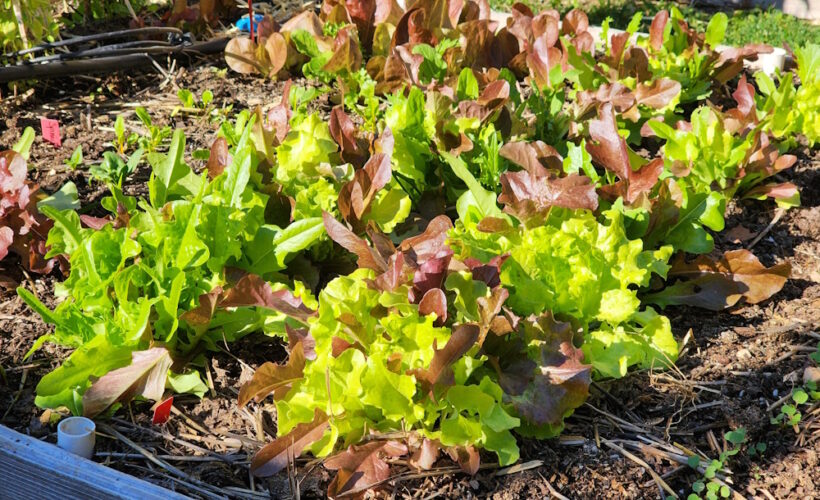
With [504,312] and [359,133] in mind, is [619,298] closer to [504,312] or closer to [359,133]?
[504,312]

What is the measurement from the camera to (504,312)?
2061 mm

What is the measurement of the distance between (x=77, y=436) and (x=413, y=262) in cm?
85

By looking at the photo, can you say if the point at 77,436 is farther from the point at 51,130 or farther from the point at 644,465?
the point at 51,130

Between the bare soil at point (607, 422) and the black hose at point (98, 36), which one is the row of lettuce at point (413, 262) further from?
the black hose at point (98, 36)

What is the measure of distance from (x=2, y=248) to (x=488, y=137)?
150 centimetres

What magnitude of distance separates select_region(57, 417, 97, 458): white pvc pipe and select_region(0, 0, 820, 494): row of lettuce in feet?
0.26

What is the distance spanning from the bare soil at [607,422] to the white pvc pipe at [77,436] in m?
0.06

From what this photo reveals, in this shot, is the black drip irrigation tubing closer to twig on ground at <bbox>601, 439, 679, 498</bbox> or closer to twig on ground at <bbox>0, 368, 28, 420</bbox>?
twig on ground at <bbox>0, 368, 28, 420</bbox>

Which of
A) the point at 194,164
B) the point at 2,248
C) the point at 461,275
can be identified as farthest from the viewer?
the point at 194,164

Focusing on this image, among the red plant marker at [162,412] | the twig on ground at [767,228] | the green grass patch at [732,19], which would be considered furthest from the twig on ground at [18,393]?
the green grass patch at [732,19]

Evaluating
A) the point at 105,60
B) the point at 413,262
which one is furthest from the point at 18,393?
the point at 105,60

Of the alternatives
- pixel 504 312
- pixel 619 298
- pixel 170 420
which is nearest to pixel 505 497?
pixel 504 312

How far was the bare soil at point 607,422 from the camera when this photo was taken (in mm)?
1854

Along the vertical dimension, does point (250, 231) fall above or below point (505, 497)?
above
